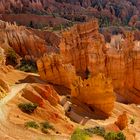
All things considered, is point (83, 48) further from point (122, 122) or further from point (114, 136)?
point (114, 136)

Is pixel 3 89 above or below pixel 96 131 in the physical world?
above

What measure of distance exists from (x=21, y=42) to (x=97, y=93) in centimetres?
2677

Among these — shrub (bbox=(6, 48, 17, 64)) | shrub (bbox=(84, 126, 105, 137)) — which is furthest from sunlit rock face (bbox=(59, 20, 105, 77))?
shrub (bbox=(84, 126, 105, 137))

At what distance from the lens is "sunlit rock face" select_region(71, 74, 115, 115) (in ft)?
168

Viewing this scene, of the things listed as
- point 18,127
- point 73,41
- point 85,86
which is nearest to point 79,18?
point 73,41

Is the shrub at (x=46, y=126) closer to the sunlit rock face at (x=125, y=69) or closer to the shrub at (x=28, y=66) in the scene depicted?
the shrub at (x=28, y=66)

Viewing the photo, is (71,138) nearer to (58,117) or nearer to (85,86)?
(58,117)

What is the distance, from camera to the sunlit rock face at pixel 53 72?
56.8 meters

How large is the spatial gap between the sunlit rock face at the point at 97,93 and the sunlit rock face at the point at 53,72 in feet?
16.5

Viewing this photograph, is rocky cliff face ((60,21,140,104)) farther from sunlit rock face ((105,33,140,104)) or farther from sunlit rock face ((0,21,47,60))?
sunlit rock face ((0,21,47,60))

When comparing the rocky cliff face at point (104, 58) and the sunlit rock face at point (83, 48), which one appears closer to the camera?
the sunlit rock face at point (83, 48)

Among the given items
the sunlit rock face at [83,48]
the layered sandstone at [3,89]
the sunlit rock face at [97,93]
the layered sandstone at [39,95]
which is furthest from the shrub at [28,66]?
the layered sandstone at [3,89]

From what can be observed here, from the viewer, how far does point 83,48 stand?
226 feet

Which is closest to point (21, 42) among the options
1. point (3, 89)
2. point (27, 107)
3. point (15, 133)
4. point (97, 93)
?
point (97, 93)
